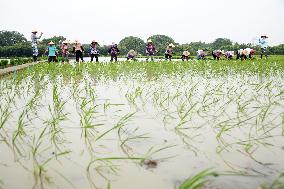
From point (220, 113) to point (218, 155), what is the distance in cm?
129

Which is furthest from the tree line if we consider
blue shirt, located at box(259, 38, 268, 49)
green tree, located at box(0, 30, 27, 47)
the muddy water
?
the muddy water

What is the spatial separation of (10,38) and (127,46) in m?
37.4

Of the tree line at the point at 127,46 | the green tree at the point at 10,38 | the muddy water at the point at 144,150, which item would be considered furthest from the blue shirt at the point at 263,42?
the green tree at the point at 10,38

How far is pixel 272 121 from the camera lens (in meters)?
2.74

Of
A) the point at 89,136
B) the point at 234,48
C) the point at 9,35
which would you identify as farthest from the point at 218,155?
the point at 9,35

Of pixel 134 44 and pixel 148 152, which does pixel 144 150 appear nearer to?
pixel 148 152

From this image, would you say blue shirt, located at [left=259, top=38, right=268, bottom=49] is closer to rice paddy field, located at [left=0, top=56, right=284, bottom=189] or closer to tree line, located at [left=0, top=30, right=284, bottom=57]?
rice paddy field, located at [left=0, top=56, right=284, bottom=189]

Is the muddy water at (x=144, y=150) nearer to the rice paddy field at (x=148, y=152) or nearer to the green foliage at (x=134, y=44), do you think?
the rice paddy field at (x=148, y=152)

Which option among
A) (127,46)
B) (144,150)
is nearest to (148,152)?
(144,150)

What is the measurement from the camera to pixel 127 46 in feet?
319

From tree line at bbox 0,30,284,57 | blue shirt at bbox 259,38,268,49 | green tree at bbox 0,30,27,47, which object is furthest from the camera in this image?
green tree at bbox 0,30,27,47

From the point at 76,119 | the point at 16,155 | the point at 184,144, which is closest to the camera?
the point at 16,155

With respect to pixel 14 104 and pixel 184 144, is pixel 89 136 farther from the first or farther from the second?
pixel 14 104

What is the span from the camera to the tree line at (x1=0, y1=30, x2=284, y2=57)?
60562mm
